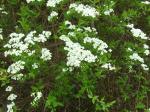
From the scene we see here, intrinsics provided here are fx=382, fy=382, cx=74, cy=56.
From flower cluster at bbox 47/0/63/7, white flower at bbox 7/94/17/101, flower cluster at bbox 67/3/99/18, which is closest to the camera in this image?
white flower at bbox 7/94/17/101

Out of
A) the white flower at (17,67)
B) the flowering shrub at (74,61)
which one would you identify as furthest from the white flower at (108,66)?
the white flower at (17,67)

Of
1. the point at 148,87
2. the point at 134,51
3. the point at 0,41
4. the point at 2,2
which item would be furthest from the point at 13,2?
the point at 148,87

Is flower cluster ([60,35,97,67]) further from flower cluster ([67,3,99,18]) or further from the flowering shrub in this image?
flower cluster ([67,3,99,18])

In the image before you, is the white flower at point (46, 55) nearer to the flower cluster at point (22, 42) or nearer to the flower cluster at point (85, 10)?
the flower cluster at point (22, 42)

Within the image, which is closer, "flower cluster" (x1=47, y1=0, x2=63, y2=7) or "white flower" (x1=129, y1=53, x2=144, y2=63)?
"white flower" (x1=129, y1=53, x2=144, y2=63)

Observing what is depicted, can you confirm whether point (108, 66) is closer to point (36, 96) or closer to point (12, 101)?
point (36, 96)

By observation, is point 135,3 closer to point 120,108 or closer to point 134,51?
point 134,51

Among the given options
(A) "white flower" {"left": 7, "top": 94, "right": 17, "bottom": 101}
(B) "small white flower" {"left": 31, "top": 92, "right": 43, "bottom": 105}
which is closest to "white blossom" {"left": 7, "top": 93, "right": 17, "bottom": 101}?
(A) "white flower" {"left": 7, "top": 94, "right": 17, "bottom": 101}

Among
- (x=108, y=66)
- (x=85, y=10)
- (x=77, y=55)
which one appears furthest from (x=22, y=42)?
(x=108, y=66)
